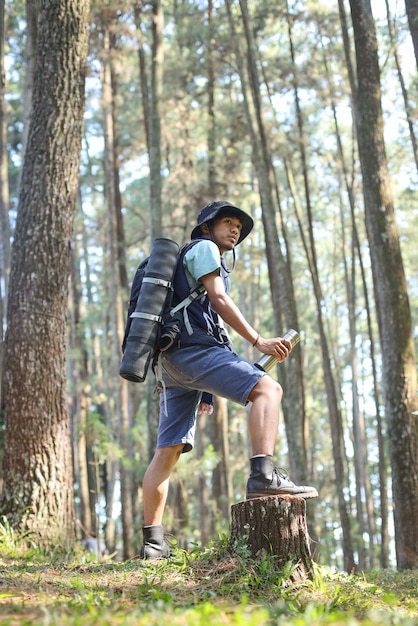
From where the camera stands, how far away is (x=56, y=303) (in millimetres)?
6730

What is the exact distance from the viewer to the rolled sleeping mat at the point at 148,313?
4.65 meters

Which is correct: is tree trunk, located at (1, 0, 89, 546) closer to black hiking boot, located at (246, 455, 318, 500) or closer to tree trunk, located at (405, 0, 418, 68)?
black hiking boot, located at (246, 455, 318, 500)

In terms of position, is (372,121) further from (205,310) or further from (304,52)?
(304,52)

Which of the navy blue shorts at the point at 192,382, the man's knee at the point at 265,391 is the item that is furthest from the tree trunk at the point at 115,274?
the man's knee at the point at 265,391

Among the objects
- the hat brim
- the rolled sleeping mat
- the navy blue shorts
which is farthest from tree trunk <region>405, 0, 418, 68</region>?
the navy blue shorts

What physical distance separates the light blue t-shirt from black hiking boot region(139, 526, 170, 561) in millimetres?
1726

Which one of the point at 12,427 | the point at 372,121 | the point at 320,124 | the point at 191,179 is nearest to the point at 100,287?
the point at 320,124

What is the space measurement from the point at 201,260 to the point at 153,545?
6.60 ft

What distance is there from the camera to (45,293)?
21.9ft

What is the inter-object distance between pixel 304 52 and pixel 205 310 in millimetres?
14702

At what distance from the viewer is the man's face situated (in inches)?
201

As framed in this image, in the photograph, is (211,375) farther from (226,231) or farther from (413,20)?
(413,20)

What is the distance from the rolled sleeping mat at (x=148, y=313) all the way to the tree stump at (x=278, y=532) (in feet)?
3.58

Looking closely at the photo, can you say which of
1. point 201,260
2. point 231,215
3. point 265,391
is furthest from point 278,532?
point 231,215
